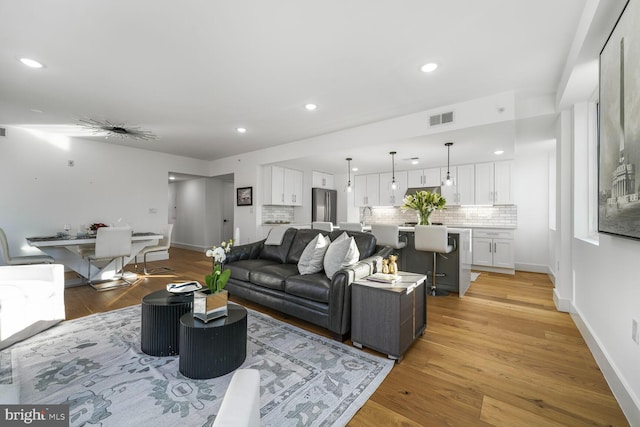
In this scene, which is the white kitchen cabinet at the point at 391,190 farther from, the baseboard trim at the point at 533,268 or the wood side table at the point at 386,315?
the wood side table at the point at 386,315

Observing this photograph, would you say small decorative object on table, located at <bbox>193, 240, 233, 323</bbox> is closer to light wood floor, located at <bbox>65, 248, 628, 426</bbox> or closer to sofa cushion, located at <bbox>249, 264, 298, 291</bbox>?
sofa cushion, located at <bbox>249, 264, 298, 291</bbox>

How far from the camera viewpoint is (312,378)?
195cm

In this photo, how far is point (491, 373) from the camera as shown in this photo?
2.05 m

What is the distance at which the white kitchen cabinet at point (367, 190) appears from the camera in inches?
289

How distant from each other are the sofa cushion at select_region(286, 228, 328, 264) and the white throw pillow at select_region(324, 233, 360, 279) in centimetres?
74

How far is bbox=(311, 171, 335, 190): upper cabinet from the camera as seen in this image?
7.47 meters

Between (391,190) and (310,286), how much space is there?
4983 millimetres

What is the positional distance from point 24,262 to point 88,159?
271 centimetres

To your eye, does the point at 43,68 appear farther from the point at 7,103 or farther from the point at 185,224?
the point at 185,224

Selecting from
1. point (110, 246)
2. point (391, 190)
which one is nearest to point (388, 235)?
point (391, 190)

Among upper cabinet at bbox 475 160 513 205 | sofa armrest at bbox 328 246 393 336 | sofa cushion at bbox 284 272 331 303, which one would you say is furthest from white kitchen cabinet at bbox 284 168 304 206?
sofa armrest at bbox 328 246 393 336

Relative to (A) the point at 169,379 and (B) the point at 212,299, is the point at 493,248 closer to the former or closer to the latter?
(B) the point at 212,299

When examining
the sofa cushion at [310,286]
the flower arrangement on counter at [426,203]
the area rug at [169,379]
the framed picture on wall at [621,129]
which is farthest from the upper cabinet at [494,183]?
the area rug at [169,379]

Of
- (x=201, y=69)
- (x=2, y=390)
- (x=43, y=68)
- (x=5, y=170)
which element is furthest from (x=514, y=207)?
(x=5, y=170)
